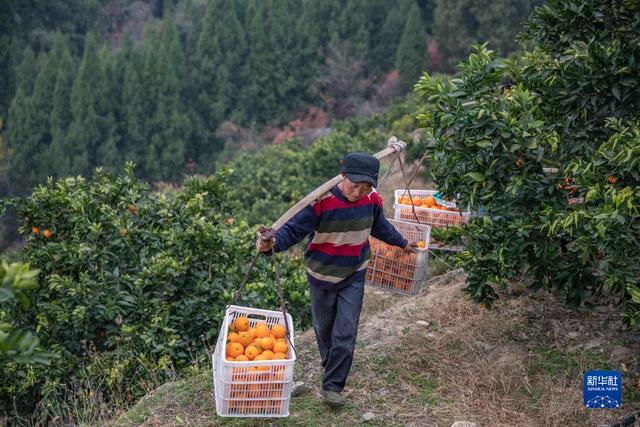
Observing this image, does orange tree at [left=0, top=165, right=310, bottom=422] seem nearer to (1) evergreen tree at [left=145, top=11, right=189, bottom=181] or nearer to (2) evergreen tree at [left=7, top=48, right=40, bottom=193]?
(1) evergreen tree at [left=145, top=11, right=189, bottom=181]

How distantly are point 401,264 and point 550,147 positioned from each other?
4.52 feet

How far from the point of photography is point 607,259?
4.42 metres

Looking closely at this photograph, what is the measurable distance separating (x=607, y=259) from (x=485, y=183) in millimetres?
1015

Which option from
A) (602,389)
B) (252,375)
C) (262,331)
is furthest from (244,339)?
(602,389)

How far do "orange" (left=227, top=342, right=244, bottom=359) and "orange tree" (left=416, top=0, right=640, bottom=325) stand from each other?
1732 millimetres

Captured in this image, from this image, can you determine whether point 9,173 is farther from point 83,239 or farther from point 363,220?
point 363,220

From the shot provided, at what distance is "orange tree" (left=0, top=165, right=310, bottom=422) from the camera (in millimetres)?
6652

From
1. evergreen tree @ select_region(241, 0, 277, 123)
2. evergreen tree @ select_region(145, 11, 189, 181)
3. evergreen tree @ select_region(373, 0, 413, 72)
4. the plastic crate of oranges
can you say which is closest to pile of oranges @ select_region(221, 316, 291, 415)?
the plastic crate of oranges

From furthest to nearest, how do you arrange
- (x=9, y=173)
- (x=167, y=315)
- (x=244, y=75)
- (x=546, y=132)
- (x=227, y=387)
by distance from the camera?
1. (x=244, y=75)
2. (x=9, y=173)
3. (x=167, y=315)
4. (x=546, y=132)
5. (x=227, y=387)

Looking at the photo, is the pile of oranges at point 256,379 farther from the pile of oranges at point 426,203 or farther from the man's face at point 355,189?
the pile of oranges at point 426,203

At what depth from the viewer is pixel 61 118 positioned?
2888 cm

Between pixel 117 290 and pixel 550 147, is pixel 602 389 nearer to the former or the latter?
pixel 550 147

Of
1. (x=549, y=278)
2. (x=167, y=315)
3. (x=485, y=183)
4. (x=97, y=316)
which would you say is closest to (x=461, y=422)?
(x=549, y=278)

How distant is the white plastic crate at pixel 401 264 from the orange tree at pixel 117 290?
153 cm
